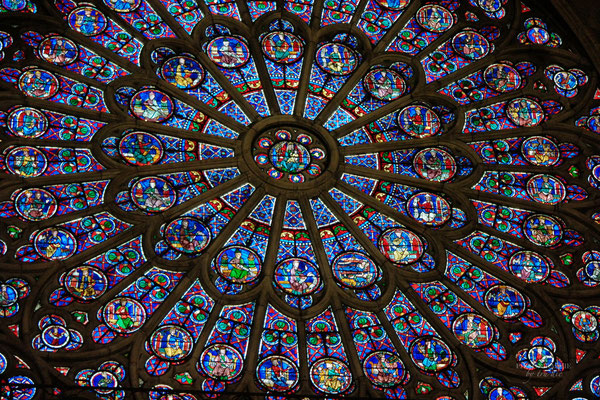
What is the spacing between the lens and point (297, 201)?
55.6ft

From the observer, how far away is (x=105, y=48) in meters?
17.7

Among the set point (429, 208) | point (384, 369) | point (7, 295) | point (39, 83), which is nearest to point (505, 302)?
point (429, 208)

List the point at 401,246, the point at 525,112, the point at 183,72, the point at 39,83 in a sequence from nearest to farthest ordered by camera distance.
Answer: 1. the point at 401,246
2. the point at 39,83
3. the point at 183,72
4. the point at 525,112

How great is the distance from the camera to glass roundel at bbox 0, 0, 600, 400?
15.3 m

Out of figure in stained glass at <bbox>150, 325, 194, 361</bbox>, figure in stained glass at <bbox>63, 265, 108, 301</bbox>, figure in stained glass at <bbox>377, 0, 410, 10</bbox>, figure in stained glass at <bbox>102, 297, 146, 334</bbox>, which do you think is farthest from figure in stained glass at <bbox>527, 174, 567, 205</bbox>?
figure in stained glass at <bbox>63, 265, 108, 301</bbox>

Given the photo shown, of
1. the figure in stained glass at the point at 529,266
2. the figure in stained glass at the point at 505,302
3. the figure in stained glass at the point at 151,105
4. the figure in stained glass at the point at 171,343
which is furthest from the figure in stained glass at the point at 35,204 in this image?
the figure in stained glass at the point at 529,266

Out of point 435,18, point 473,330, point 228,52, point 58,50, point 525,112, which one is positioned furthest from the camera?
point 435,18

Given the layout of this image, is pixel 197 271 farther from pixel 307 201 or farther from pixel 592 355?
pixel 592 355

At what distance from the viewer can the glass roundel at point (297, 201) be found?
15297 mm

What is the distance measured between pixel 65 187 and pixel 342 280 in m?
4.33

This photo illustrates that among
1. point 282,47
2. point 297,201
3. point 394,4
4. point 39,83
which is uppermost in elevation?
point 394,4

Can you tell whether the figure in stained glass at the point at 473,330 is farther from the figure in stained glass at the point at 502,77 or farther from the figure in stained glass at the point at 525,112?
the figure in stained glass at the point at 502,77

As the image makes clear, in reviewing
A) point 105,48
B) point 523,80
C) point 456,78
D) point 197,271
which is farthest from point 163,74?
point 523,80

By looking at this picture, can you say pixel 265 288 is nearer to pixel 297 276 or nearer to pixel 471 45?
pixel 297 276
